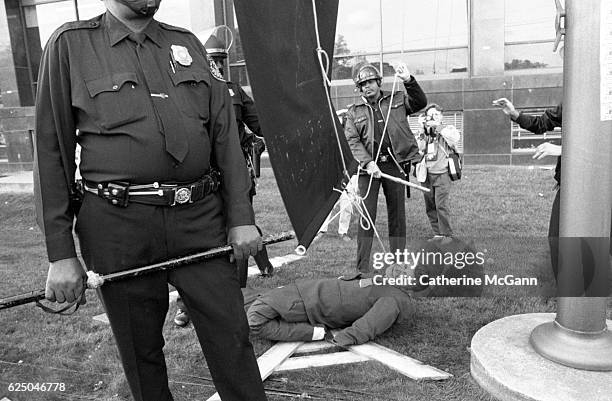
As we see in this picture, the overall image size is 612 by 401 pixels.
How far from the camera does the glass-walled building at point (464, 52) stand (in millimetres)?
12719

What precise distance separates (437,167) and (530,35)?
315 inches

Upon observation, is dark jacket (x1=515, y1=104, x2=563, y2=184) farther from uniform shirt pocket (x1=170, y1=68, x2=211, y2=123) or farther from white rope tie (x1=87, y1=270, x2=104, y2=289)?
white rope tie (x1=87, y1=270, x2=104, y2=289)

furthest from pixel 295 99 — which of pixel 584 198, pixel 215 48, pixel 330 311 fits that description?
pixel 215 48

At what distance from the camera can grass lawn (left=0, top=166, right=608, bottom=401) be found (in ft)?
10.3

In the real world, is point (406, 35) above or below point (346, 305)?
above

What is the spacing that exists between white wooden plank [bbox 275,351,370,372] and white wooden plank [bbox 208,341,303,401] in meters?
0.04

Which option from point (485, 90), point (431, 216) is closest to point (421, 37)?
point (485, 90)

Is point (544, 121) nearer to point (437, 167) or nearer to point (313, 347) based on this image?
point (437, 167)

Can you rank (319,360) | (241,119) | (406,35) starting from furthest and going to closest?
(406,35) < (241,119) < (319,360)

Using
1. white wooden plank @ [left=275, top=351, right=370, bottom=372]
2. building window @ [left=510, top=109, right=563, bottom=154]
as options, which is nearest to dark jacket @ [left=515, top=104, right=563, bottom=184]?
white wooden plank @ [left=275, top=351, right=370, bottom=372]

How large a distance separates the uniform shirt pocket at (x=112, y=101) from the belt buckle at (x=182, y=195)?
33cm

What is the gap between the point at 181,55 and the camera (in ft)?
7.15

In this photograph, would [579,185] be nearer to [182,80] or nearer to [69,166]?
[182,80]

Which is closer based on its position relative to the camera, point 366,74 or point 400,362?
point 400,362
